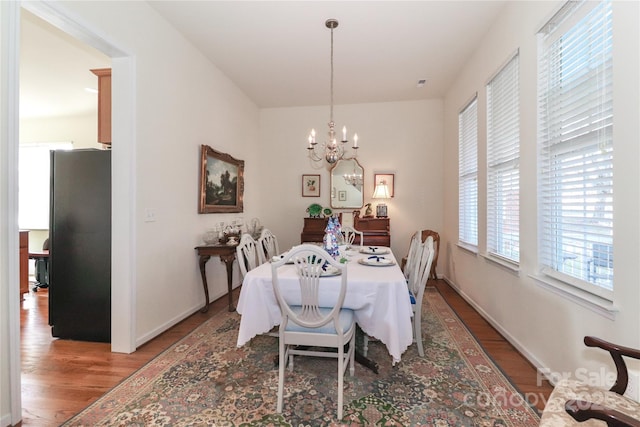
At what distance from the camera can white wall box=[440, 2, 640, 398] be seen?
149 centimetres

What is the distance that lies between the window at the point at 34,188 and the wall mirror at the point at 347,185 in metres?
4.89

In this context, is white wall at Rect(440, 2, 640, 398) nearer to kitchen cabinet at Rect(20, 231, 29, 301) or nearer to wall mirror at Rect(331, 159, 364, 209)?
wall mirror at Rect(331, 159, 364, 209)

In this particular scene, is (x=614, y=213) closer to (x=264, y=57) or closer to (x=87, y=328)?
(x=264, y=57)

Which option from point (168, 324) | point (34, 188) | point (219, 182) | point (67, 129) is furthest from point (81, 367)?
point (67, 129)

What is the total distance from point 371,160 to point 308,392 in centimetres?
415

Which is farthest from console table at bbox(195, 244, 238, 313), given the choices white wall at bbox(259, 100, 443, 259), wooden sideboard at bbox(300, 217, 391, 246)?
white wall at bbox(259, 100, 443, 259)

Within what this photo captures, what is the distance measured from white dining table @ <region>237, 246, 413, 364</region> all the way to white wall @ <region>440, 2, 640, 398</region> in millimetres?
976

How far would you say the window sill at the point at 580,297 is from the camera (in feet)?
5.29

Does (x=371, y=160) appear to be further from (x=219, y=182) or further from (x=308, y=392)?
(x=308, y=392)

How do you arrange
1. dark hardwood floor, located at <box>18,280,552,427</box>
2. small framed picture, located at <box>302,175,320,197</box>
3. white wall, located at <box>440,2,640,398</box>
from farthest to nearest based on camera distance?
small framed picture, located at <box>302,175,320,197</box> < dark hardwood floor, located at <box>18,280,552,427</box> < white wall, located at <box>440,2,640,398</box>

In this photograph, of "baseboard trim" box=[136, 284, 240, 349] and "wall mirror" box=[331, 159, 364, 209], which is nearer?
"baseboard trim" box=[136, 284, 240, 349]

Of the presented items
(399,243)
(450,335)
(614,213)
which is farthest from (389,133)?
(614,213)

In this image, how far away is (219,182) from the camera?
13.5ft

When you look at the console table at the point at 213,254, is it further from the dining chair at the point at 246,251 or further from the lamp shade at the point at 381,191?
the lamp shade at the point at 381,191
